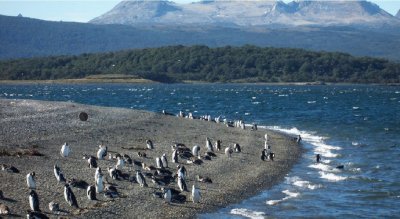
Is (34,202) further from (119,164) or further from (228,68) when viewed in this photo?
(228,68)

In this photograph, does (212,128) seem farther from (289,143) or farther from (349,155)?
(349,155)

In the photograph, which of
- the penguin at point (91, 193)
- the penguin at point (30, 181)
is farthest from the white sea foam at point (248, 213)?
the penguin at point (30, 181)

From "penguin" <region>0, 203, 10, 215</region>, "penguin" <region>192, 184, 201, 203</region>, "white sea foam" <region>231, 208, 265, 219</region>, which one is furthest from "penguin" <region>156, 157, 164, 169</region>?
"penguin" <region>0, 203, 10, 215</region>

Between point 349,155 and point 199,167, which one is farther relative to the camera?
point 349,155

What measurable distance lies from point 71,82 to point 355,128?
A: 122 meters

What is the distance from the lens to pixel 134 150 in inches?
1257

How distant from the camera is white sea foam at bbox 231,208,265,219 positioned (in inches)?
856

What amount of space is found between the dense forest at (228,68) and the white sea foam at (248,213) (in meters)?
156

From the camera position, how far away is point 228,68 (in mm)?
191875

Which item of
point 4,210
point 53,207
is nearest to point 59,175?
point 53,207

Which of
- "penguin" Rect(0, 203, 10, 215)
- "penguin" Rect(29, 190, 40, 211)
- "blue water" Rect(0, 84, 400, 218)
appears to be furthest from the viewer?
"blue water" Rect(0, 84, 400, 218)

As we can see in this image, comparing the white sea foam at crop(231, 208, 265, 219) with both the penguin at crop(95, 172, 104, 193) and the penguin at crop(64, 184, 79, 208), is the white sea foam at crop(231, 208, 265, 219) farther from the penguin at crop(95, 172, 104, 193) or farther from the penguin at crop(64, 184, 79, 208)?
the penguin at crop(64, 184, 79, 208)

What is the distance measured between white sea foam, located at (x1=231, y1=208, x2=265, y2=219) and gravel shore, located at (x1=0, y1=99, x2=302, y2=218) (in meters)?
0.77

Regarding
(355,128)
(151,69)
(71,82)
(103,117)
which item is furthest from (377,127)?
(151,69)
